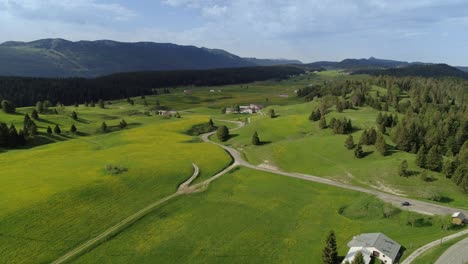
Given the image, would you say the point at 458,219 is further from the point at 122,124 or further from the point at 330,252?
the point at 122,124

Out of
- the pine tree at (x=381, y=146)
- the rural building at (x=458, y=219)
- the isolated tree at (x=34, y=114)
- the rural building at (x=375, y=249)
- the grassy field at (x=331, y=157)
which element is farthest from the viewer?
the isolated tree at (x=34, y=114)

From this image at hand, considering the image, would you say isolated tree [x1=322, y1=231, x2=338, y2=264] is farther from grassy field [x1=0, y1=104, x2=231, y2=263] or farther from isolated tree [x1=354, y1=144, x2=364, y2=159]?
isolated tree [x1=354, y1=144, x2=364, y2=159]

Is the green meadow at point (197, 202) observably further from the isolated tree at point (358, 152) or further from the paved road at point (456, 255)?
the paved road at point (456, 255)

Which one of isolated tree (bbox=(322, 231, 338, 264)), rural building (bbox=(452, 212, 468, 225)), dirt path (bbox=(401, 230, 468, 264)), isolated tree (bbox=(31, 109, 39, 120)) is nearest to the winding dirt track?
dirt path (bbox=(401, 230, 468, 264))

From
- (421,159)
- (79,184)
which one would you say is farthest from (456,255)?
(79,184)

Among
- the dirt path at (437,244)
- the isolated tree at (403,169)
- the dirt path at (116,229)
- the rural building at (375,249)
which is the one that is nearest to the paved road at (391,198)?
the isolated tree at (403,169)

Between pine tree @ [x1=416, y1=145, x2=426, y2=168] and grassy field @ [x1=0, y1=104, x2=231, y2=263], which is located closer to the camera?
grassy field @ [x1=0, y1=104, x2=231, y2=263]
